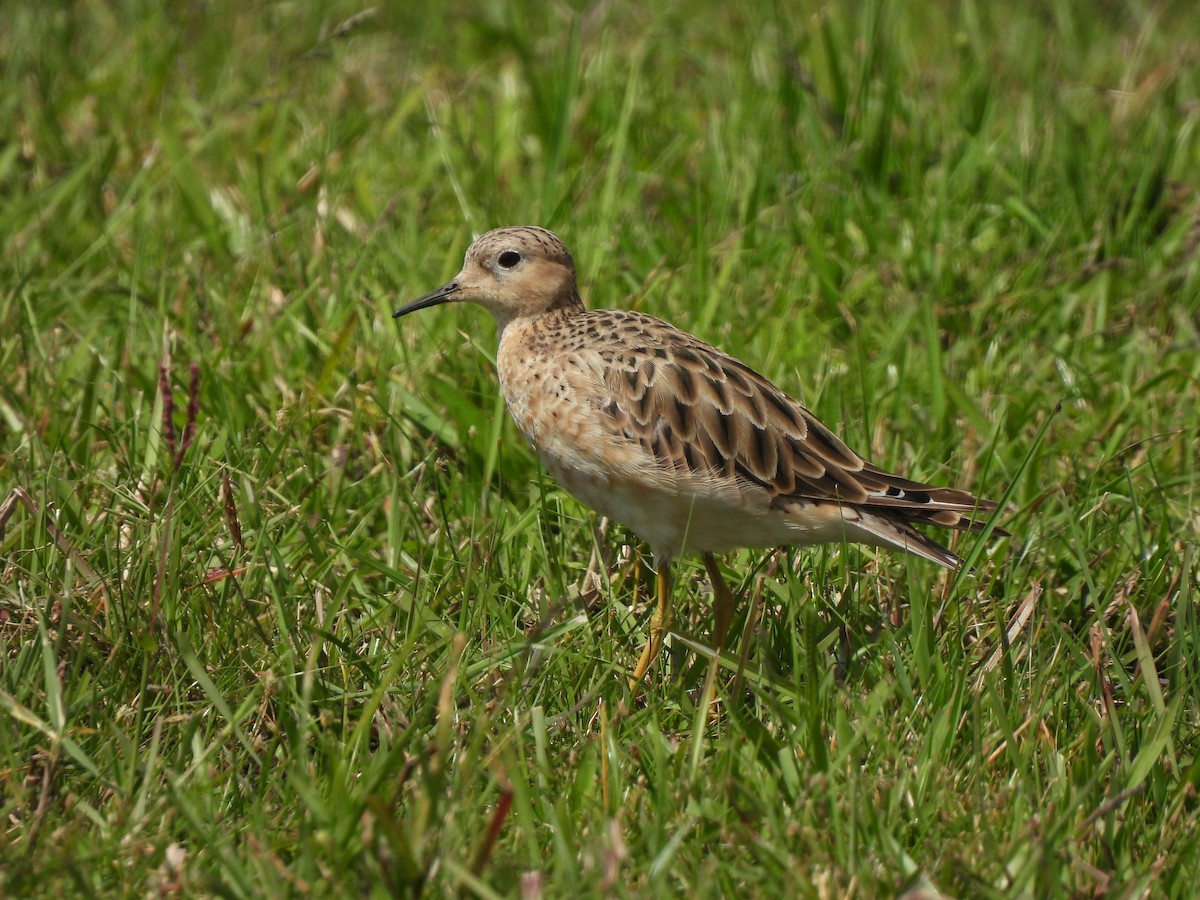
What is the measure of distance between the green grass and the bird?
202mm

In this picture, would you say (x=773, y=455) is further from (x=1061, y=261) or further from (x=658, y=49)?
(x=658, y=49)

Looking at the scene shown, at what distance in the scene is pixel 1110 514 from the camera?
18.7ft

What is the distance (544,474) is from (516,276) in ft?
2.46

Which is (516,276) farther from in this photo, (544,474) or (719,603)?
(719,603)

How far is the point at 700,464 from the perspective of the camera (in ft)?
16.6

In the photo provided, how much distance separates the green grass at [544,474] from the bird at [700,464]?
0.20 m

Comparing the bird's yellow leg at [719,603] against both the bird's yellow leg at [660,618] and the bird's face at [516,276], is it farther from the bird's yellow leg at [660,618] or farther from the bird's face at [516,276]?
the bird's face at [516,276]

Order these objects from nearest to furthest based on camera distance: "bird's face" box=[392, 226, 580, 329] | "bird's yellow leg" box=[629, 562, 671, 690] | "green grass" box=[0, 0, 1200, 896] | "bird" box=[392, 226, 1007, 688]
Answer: "green grass" box=[0, 0, 1200, 896] < "bird's yellow leg" box=[629, 562, 671, 690] < "bird" box=[392, 226, 1007, 688] < "bird's face" box=[392, 226, 580, 329]

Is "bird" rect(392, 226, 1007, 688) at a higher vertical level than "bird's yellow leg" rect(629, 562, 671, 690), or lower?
higher

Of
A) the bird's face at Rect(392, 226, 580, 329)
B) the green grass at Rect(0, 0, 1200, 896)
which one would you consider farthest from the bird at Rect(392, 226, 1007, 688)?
the bird's face at Rect(392, 226, 580, 329)

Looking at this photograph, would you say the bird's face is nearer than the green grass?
No

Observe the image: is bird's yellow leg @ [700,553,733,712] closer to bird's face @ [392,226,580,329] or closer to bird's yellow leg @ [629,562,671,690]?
bird's yellow leg @ [629,562,671,690]

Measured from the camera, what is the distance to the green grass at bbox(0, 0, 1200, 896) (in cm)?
389

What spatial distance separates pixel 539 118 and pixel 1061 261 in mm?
2791
